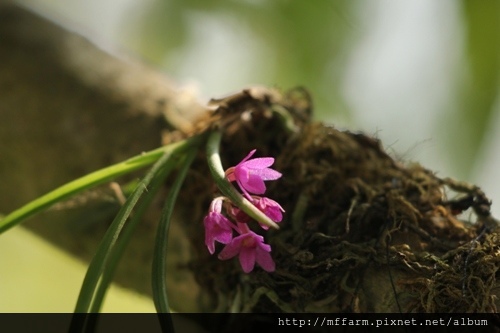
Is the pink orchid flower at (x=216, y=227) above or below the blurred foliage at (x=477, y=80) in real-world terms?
below

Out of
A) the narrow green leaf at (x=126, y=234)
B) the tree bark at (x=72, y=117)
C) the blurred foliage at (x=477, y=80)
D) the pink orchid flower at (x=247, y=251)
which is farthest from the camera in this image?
the blurred foliage at (x=477, y=80)

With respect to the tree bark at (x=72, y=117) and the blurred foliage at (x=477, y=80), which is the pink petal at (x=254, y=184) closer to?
the tree bark at (x=72, y=117)

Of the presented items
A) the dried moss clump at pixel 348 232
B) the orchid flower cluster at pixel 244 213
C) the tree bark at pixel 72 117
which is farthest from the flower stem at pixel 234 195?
the tree bark at pixel 72 117

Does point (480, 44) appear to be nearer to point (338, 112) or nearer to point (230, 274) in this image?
point (338, 112)

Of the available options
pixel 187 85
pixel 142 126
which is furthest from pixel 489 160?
pixel 142 126

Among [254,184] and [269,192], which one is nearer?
[254,184]

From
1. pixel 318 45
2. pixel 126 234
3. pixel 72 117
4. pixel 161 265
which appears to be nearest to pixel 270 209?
pixel 161 265

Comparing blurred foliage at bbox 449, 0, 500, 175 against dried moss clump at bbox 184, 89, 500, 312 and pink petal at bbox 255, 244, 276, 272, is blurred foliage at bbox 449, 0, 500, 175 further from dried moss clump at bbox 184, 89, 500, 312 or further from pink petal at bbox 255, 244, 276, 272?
pink petal at bbox 255, 244, 276, 272

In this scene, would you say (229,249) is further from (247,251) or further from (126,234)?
(126,234)

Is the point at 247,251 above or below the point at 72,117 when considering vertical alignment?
below
